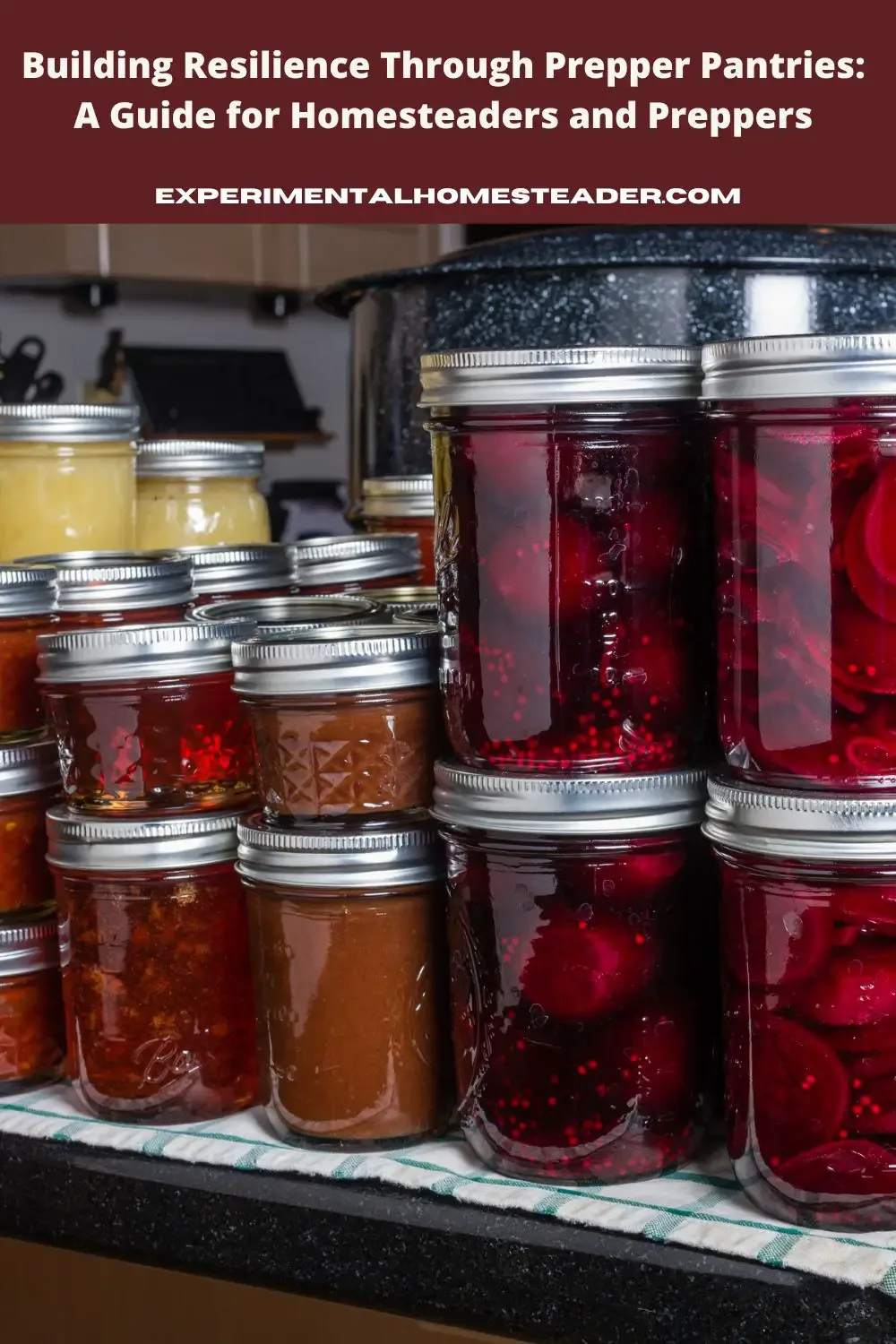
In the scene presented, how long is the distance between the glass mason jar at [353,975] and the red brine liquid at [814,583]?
0.23 metres

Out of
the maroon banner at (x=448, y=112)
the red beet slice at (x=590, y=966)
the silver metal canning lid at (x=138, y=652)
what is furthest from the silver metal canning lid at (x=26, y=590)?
the maroon banner at (x=448, y=112)

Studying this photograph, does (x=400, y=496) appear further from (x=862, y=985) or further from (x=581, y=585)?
(x=862, y=985)

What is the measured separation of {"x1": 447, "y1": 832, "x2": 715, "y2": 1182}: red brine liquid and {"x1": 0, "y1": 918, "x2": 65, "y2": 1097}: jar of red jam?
1.15ft

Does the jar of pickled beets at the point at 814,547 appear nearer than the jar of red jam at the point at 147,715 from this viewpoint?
Yes

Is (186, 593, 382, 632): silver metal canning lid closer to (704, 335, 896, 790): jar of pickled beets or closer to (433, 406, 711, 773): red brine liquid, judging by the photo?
(433, 406, 711, 773): red brine liquid

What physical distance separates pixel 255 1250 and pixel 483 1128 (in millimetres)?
143

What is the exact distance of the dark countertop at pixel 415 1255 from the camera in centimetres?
81

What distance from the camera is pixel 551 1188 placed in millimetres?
911

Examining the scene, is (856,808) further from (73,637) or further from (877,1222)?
(73,637)

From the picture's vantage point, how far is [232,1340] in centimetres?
96

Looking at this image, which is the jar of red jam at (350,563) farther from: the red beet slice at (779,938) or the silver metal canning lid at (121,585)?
the red beet slice at (779,938)

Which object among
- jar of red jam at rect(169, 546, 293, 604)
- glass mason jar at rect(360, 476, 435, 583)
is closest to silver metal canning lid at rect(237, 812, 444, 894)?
jar of red jam at rect(169, 546, 293, 604)

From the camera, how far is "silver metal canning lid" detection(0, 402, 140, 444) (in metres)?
1.41

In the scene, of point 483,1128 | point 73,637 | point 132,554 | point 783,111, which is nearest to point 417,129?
point 783,111
